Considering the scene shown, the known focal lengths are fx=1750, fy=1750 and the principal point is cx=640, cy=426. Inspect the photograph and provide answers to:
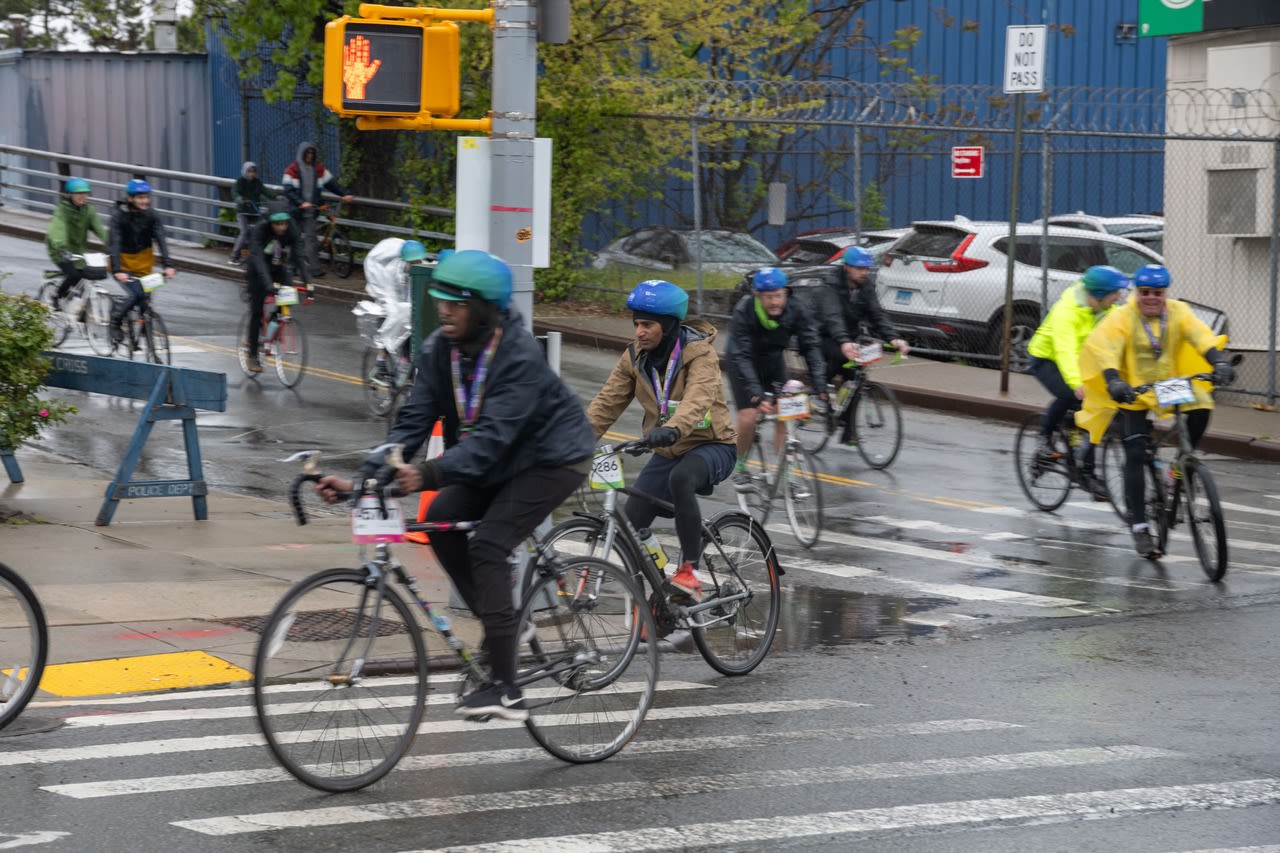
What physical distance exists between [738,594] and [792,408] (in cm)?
364

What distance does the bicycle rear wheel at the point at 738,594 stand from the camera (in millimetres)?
8164

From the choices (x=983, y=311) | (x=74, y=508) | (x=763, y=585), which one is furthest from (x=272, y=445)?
(x=983, y=311)

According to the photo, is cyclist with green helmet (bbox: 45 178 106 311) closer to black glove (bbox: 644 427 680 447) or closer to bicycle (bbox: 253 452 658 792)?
black glove (bbox: 644 427 680 447)

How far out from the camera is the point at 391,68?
360 inches

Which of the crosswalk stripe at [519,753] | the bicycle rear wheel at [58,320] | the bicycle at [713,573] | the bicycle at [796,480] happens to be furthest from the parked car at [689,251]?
the crosswalk stripe at [519,753]

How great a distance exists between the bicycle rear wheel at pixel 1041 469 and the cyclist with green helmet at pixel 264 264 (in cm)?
821

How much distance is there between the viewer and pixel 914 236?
71.0 feet

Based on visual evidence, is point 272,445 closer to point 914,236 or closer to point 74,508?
point 74,508

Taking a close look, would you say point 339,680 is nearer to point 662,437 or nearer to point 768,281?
point 662,437

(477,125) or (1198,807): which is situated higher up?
(477,125)

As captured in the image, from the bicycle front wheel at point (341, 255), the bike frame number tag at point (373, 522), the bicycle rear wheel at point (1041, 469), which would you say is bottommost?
the bicycle rear wheel at point (1041, 469)

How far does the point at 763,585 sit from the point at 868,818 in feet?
8.08

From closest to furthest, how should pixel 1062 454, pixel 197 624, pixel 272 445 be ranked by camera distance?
pixel 197 624 → pixel 1062 454 → pixel 272 445

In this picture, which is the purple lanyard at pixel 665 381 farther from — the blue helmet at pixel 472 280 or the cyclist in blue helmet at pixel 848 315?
the cyclist in blue helmet at pixel 848 315
